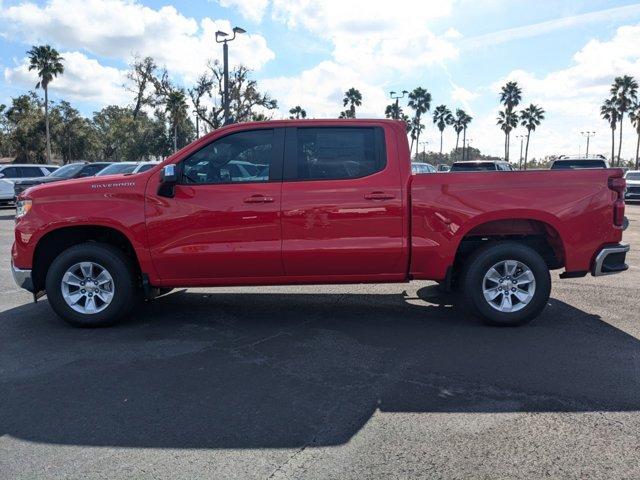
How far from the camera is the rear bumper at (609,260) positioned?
5551 millimetres

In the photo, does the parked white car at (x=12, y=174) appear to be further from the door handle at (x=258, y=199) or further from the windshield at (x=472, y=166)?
Result: the door handle at (x=258, y=199)

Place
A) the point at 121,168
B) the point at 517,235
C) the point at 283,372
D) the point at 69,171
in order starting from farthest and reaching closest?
the point at 69,171 → the point at 121,168 → the point at 517,235 → the point at 283,372

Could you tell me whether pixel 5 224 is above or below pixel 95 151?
below

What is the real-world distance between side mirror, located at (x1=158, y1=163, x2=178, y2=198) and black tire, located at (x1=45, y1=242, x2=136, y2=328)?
853 millimetres

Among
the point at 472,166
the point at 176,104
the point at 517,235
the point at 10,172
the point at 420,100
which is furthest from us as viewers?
the point at 420,100

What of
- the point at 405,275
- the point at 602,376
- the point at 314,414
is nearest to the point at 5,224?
the point at 405,275

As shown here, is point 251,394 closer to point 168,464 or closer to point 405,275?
point 168,464

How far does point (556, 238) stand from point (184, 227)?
12.5 ft

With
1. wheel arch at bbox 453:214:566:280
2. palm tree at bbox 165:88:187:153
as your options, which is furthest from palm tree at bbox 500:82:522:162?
wheel arch at bbox 453:214:566:280

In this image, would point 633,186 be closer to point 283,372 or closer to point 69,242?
point 283,372

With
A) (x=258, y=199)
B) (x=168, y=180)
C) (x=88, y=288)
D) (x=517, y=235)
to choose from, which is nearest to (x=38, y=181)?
(x=88, y=288)

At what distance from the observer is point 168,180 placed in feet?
17.5

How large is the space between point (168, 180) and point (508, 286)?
361 centimetres

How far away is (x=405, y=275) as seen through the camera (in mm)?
5664
